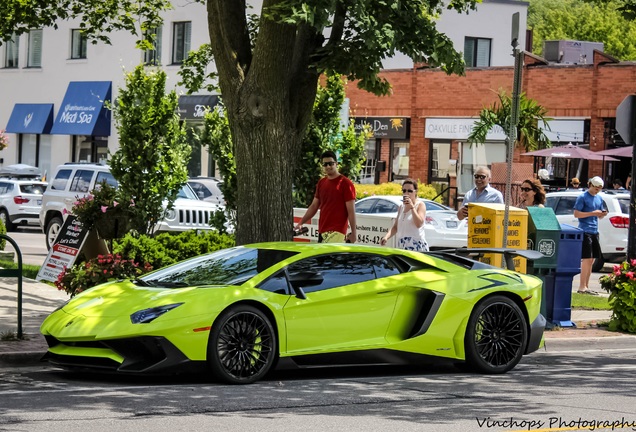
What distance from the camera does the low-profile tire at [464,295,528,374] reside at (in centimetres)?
1106

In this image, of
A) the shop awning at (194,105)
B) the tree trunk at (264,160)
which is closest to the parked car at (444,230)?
the tree trunk at (264,160)

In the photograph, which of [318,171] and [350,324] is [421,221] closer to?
[350,324]

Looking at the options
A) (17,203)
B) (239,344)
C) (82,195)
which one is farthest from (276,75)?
(17,203)

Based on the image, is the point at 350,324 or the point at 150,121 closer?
the point at 350,324

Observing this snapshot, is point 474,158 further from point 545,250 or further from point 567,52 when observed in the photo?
point 545,250

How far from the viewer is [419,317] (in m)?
10.9

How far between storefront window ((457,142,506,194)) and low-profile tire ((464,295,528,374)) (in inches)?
1203

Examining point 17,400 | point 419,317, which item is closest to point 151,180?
point 419,317

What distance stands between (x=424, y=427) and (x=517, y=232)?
20.9 ft

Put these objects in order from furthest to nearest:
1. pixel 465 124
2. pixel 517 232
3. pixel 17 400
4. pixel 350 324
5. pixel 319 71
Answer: pixel 465 124 < pixel 517 232 < pixel 319 71 < pixel 350 324 < pixel 17 400

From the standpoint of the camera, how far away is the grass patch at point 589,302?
682 inches

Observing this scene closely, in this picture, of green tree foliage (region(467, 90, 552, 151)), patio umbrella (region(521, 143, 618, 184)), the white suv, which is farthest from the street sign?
patio umbrella (region(521, 143, 618, 184))

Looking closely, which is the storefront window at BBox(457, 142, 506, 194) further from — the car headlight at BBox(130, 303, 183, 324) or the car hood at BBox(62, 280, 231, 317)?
the car headlight at BBox(130, 303, 183, 324)

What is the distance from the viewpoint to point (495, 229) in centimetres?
1432
